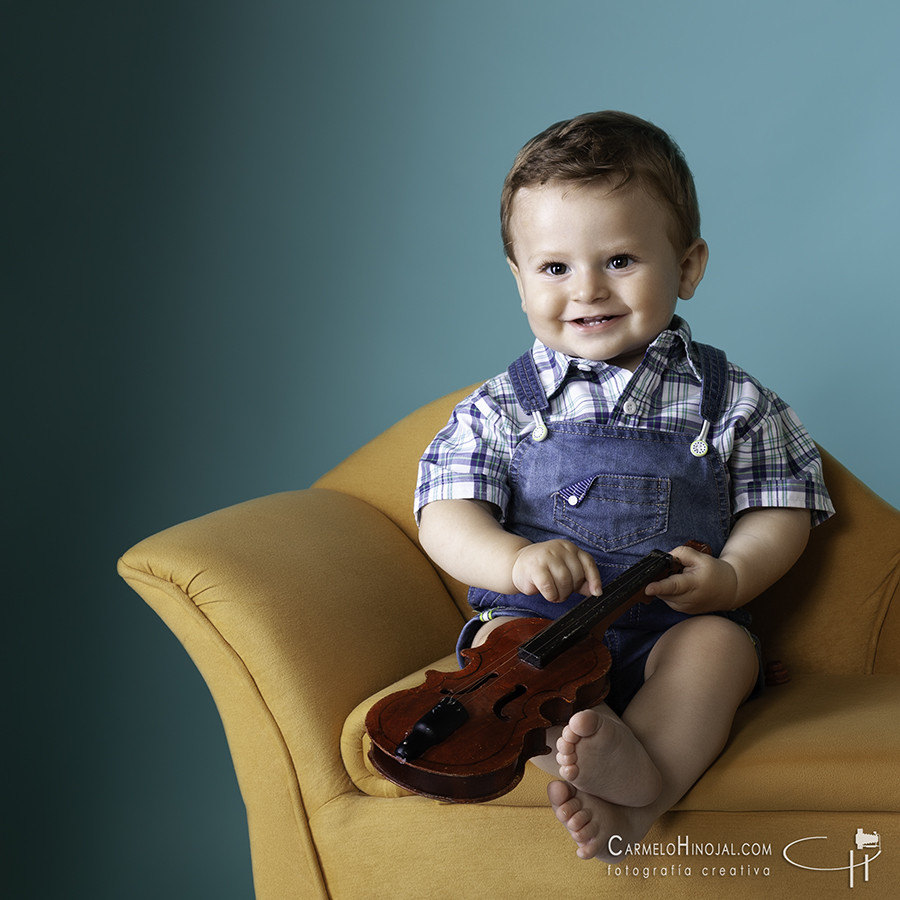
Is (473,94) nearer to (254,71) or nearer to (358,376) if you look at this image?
(254,71)

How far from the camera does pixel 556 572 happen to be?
1.21 metres

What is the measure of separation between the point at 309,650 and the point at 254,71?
1.39 meters

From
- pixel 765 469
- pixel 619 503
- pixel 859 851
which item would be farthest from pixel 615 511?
pixel 859 851

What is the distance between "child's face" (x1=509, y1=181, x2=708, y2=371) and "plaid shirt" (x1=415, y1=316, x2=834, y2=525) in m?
0.04

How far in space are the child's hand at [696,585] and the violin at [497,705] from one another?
0.21 feet

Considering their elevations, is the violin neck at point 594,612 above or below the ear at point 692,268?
below

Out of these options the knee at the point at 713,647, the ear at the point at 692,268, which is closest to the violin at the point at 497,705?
the knee at the point at 713,647

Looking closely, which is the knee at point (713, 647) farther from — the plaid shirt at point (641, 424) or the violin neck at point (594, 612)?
the plaid shirt at point (641, 424)

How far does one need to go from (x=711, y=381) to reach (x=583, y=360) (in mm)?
181

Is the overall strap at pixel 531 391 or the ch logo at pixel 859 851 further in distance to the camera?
the overall strap at pixel 531 391

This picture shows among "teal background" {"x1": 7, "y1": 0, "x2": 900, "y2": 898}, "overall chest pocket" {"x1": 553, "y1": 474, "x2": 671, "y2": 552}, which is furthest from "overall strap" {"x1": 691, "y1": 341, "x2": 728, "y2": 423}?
"teal background" {"x1": 7, "y1": 0, "x2": 900, "y2": 898}

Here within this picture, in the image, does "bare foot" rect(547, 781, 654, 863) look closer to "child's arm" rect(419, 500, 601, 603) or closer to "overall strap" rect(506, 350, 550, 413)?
"child's arm" rect(419, 500, 601, 603)

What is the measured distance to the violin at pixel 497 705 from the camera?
0.96 m

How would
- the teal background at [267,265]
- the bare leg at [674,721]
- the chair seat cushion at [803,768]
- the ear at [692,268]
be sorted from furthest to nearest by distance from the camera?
the teal background at [267,265] < the ear at [692,268] < the chair seat cushion at [803,768] < the bare leg at [674,721]
